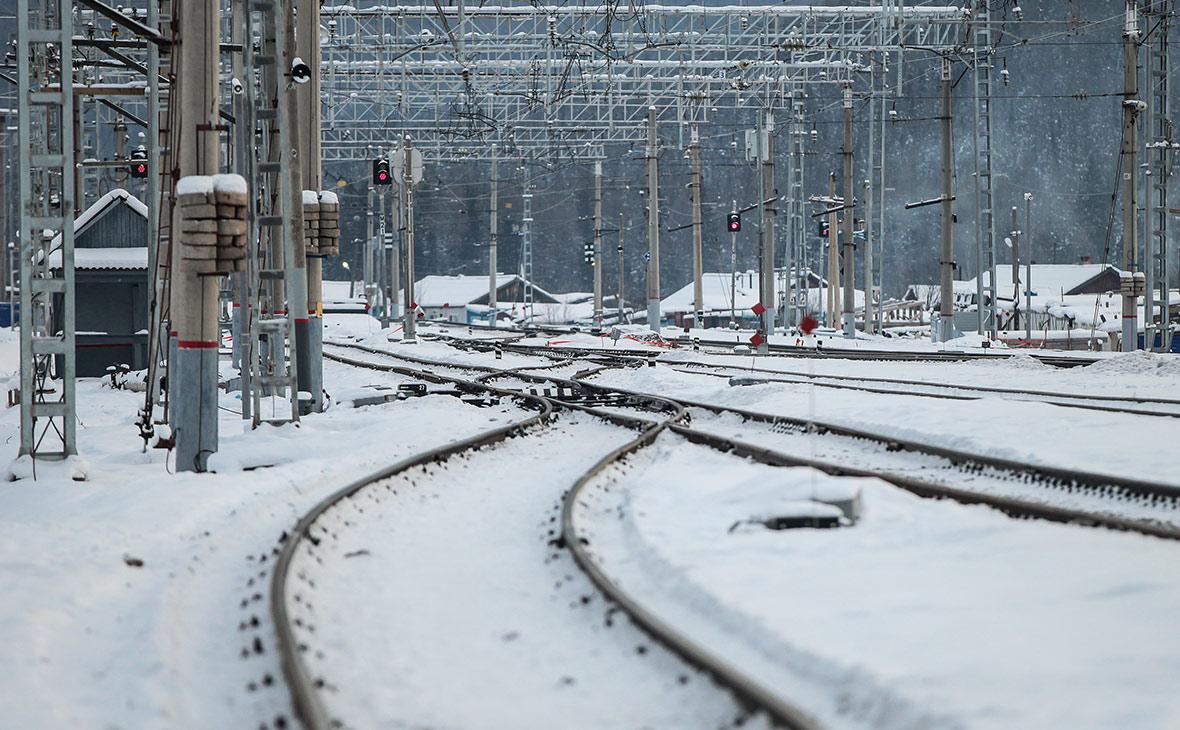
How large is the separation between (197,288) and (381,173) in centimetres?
1505

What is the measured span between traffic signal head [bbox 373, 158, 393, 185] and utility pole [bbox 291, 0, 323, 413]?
7.32 m

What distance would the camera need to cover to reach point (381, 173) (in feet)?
90.9

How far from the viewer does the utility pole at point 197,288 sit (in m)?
12.8

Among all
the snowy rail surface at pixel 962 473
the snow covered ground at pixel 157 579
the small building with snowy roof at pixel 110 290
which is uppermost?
the small building with snowy roof at pixel 110 290

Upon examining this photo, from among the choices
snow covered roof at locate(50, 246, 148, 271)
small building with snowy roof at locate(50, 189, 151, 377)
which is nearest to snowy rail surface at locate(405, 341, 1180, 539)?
snow covered roof at locate(50, 246, 148, 271)

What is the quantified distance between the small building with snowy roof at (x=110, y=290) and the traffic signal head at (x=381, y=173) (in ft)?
17.0

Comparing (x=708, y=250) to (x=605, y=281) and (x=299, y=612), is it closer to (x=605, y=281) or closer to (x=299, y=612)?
(x=605, y=281)

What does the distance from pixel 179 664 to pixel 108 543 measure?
315cm

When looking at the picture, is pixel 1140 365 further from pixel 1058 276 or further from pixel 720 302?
pixel 720 302

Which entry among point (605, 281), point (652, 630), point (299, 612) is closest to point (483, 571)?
point (299, 612)

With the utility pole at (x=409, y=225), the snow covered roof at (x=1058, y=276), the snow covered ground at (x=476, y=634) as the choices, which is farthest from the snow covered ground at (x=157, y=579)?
the snow covered roof at (x=1058, y=276)

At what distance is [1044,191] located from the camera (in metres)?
122

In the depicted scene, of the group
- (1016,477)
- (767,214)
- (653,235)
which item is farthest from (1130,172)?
(1016,477)

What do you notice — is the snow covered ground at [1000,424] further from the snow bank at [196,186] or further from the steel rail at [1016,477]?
the snow bank at [196,186]
